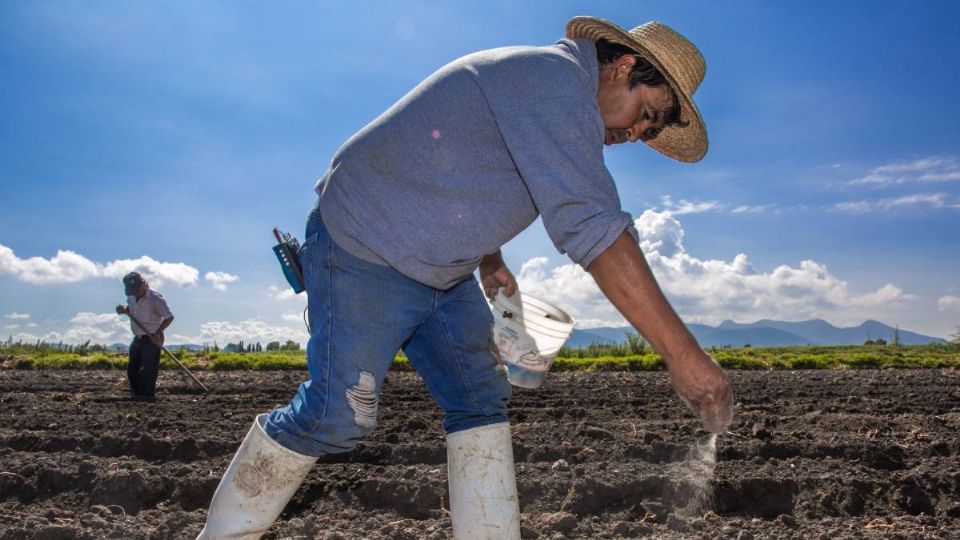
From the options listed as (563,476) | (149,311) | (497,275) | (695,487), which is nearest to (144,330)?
(149,311)

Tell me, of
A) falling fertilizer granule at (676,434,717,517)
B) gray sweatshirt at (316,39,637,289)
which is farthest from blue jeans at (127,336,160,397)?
gray sweatshirt at (316,39,637,289)

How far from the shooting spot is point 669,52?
213 cm

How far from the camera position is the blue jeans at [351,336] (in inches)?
83.0

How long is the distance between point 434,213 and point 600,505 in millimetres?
2104

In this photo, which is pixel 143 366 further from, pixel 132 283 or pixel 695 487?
pixel 695 487

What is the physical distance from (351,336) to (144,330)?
7.46 meters

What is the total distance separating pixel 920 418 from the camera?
631cm

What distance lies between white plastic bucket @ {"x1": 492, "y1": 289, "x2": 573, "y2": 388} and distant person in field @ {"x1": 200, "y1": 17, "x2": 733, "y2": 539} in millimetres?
358

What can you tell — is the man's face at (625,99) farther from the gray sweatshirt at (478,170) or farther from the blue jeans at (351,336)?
the blue jeans at (351,336)

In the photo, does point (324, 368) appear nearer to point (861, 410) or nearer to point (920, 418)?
point (920, 418)

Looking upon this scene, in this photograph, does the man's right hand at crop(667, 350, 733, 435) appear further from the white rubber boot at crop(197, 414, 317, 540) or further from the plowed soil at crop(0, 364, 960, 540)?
the plowed soil at crop(0, 364, 960, 540)

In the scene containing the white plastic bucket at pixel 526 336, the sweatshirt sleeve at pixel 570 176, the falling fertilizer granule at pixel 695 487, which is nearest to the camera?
the sweatshirt sleeve at pixel 570 176

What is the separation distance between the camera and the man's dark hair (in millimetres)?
2131

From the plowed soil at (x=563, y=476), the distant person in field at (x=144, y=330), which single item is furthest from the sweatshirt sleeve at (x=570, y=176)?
the distant person in field at (x=144, y=330)
